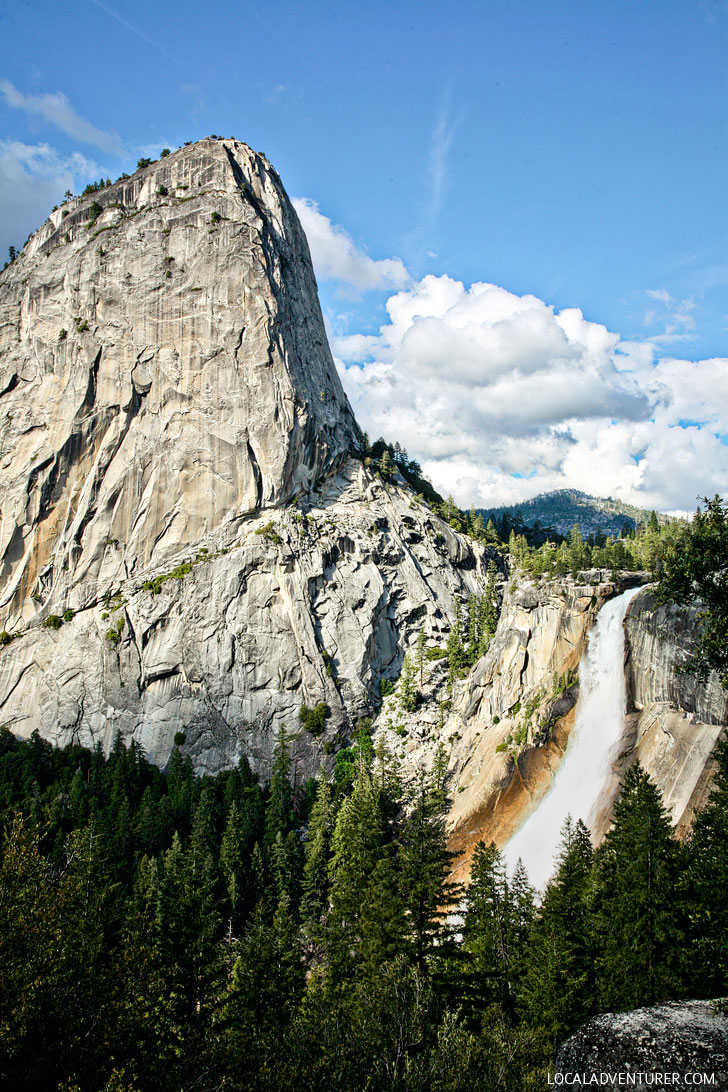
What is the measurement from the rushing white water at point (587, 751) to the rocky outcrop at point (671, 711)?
44.2 inches

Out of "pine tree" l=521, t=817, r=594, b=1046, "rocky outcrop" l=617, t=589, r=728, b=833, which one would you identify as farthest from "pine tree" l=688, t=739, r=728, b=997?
"rocky outcrop" l=617, t=589, r=728, b=833

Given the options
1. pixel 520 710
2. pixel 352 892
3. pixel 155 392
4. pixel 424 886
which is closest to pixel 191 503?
pixel 155 392

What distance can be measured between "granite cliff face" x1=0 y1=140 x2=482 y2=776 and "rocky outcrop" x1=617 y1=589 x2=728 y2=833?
1219 inches

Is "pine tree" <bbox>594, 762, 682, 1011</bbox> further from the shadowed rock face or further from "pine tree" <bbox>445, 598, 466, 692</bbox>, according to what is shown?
the shadowed rock face

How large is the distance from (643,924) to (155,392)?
71.5m

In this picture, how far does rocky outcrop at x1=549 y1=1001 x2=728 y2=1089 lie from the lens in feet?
19.3

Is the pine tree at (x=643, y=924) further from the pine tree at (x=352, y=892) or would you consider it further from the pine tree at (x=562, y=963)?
the pine tree at (x=352, y=892)

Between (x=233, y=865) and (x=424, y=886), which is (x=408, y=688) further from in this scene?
(x=424, y=886)

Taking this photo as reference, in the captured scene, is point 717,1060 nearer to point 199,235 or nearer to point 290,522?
point 290,522

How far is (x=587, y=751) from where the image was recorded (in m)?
41.1

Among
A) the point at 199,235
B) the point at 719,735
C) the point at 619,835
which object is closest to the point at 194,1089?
the point at 619,835

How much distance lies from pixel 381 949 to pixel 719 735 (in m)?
24.1

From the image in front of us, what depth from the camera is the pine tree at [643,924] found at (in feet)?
55.2

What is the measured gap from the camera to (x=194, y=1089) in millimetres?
9852
